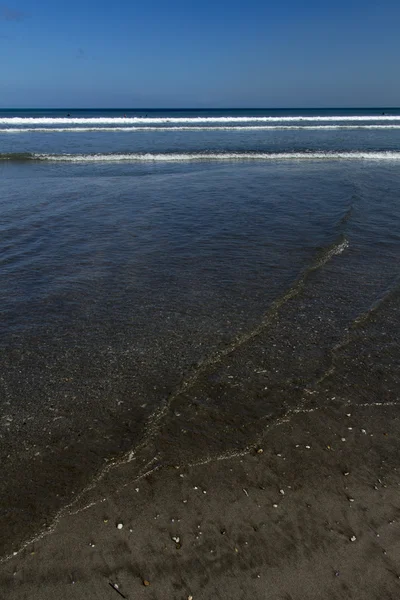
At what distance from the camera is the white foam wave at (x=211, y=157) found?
28.2m

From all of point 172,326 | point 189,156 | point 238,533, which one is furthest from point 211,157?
point 238,533

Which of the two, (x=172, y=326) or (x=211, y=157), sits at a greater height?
(x=211, y=157)

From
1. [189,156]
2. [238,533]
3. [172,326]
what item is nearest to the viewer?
[238,533]

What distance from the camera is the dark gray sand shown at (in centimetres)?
345

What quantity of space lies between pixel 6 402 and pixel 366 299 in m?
6.78

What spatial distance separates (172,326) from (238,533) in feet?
12.8

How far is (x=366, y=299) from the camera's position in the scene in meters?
8.34

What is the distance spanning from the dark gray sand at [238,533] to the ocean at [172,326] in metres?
0.30

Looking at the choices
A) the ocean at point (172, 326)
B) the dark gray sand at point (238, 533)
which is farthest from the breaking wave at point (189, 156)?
the dark gray sand at point (238, 533)

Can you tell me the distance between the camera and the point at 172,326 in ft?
23.8

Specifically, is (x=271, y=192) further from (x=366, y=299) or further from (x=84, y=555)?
(x=84, y=555)

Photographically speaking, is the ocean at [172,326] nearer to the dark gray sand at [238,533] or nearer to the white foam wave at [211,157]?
the dark gray sand at [238,533]

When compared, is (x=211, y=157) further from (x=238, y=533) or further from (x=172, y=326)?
(x=238, y=533)

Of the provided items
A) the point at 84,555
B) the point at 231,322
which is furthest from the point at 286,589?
the point at 231,322
